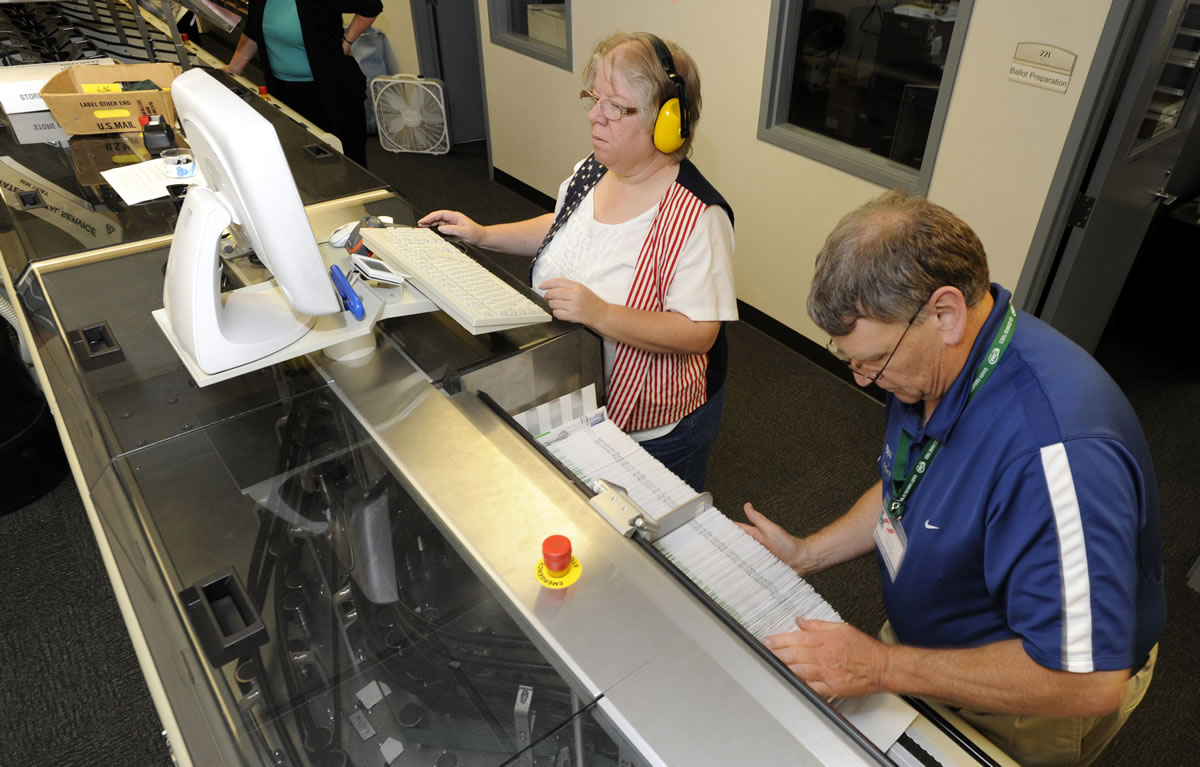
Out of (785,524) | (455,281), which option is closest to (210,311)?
(455,281)

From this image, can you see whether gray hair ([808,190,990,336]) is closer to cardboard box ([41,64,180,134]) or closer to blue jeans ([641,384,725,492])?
blue jeans ([641,384,725,492])

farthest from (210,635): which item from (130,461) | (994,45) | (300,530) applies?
(994,45)

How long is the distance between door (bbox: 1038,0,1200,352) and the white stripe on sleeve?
189cm

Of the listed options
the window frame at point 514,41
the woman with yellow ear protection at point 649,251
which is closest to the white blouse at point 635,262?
the woman with yellow ear protection at point 649,251

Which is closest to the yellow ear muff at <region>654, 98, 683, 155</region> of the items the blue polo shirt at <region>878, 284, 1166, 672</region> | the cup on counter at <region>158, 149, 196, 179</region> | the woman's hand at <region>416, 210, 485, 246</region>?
the woman's hand at <region>416, 210, 485, 246</region>

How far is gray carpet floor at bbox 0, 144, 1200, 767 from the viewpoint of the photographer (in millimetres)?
1918

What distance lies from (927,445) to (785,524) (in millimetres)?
1501

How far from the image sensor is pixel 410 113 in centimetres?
529

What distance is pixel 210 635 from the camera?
0.90 m

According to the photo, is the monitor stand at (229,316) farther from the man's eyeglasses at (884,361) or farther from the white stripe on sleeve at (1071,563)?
the white stripe on sleeve at (1071,563)

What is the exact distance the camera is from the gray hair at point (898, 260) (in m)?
0.94

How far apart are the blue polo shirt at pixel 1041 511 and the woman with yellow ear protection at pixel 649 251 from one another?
1.73 ft

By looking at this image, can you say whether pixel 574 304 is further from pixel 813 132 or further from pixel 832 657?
pixel 813 132

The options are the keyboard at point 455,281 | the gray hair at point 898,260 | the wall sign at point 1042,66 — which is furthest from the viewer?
the wall sign at point 1042,66
